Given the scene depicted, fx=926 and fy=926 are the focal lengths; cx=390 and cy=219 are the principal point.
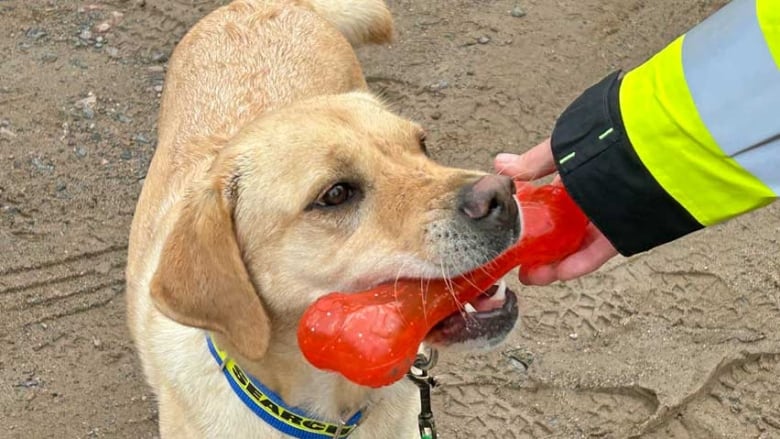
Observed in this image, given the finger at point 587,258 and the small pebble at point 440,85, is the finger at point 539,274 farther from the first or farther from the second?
the small pebble at point 440,85

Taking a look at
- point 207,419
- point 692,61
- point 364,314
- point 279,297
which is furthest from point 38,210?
point 692,61

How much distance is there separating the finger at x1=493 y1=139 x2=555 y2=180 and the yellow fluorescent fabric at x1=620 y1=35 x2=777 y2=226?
0.33 meters

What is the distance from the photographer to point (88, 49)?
552 cm

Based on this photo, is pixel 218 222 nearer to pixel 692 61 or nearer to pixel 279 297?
pixel 279 297

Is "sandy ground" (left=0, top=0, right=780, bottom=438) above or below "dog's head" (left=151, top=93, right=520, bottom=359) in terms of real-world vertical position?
below

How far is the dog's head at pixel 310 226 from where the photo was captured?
2.36 m

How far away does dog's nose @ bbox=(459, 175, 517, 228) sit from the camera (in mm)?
2307

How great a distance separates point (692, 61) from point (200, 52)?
2122 mm

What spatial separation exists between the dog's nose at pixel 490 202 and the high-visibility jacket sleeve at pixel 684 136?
28 centimetres

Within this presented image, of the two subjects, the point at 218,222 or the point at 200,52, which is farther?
the point at 200,52

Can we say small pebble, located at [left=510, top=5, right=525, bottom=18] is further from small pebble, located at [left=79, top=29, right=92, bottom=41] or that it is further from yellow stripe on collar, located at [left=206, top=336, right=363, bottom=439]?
yellow stripe on collar, located at [left=206, top=336, right=363, bottom=439]

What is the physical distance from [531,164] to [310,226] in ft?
2.37

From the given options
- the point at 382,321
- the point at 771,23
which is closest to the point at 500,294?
the point at 382,321

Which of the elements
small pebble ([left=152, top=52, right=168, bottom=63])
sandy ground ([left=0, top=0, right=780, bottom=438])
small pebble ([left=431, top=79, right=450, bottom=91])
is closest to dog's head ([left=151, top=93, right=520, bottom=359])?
sandy ground ([left=0, top=0, right=780, bottom=438])
